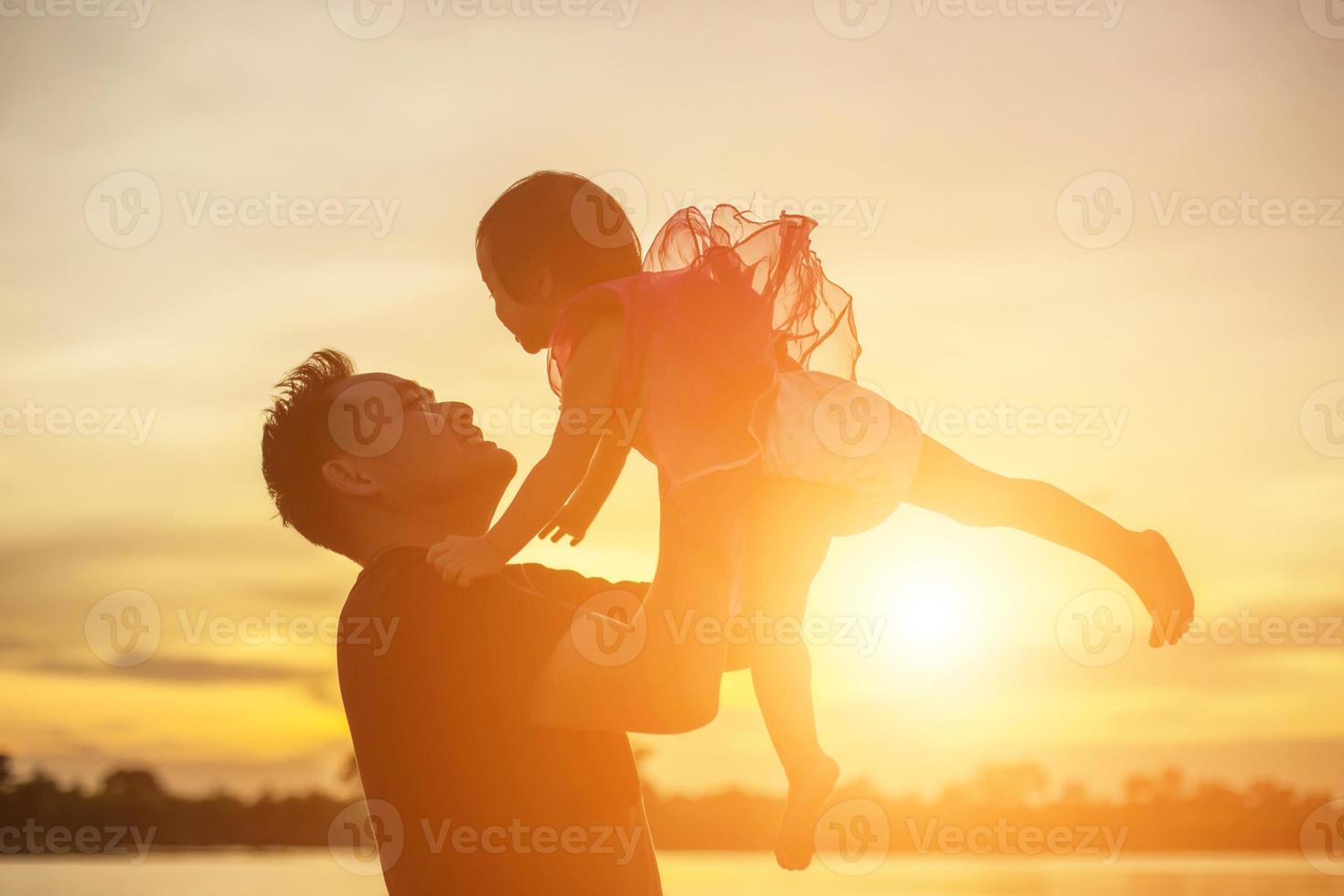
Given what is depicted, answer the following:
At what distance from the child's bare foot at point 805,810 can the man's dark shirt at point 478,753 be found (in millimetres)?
401

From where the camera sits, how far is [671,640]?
2.21m

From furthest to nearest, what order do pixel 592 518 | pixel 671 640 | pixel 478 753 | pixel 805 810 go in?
pixel 592 518, pixel 805 810, pixel 478 753, pixel 671 640

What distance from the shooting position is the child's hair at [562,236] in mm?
3029

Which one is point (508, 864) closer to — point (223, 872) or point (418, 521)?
point (418, 521)

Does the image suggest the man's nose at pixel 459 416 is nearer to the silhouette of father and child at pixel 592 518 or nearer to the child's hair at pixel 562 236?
the silhouette of father and child at pixel 592 518

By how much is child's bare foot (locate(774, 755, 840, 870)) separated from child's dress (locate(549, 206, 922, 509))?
2.30 feet

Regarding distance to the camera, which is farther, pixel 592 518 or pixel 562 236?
pixel 592 518

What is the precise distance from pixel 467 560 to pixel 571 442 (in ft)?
1.14

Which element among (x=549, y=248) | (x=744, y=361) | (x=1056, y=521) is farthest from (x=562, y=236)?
(x=1056, y=521)

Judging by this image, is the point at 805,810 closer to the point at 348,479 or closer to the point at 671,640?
the point at 671,640

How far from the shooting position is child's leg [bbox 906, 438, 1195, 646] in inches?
115

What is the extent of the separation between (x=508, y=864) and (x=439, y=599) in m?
0.57

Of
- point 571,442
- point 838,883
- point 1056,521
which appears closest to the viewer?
point 571,442

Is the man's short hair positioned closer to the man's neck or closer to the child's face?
the man's neck
